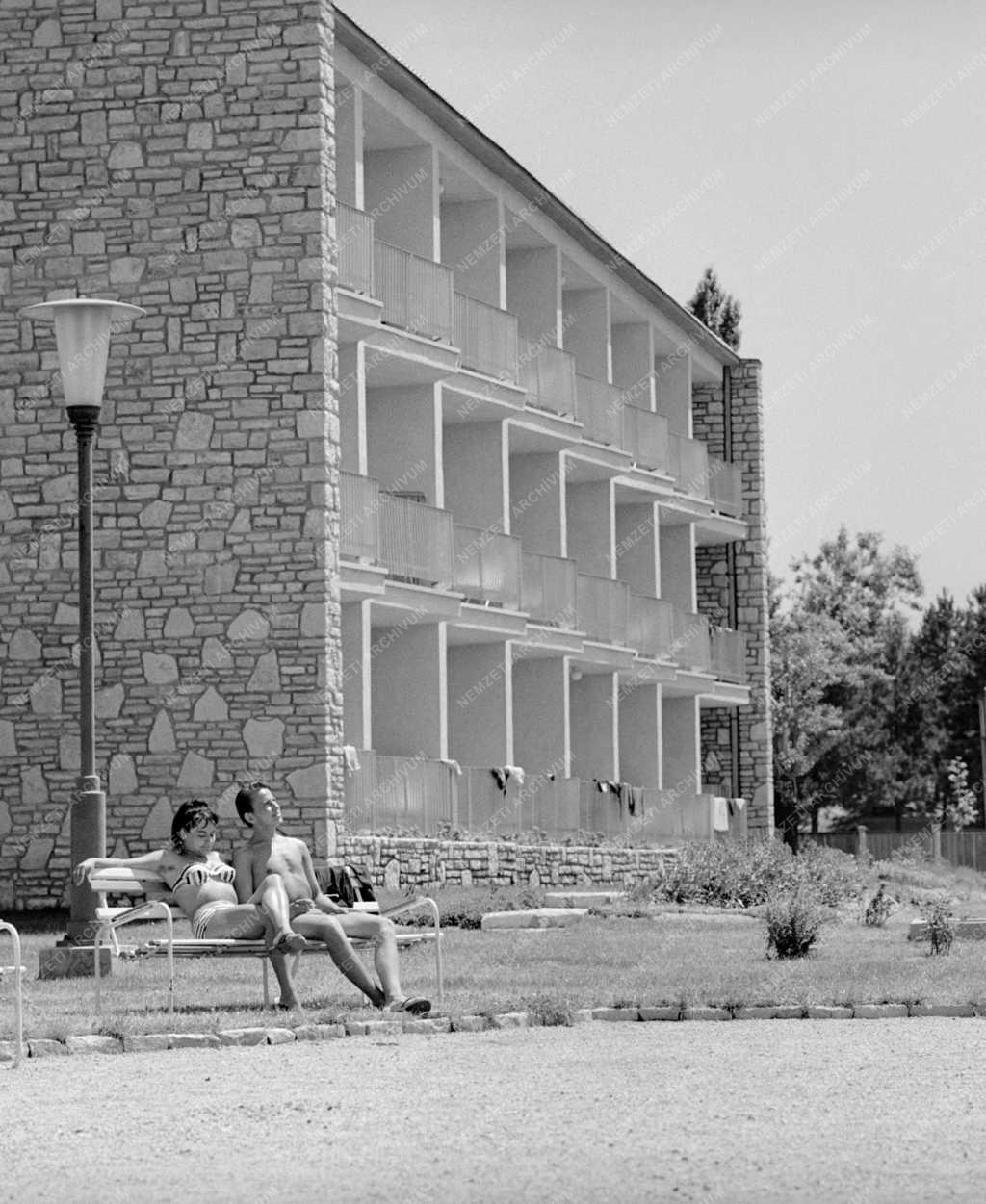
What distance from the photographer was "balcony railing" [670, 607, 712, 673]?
45.2m

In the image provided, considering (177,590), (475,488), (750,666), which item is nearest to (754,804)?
(750,666)

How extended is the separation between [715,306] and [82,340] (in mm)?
52668

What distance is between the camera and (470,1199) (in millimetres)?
7758

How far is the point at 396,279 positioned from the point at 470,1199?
2578 cm

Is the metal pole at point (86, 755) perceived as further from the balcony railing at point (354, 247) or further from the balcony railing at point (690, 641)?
the balcony railing at point (690, 641)

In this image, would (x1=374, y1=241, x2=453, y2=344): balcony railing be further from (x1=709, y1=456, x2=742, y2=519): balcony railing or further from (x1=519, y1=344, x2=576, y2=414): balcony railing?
(x1=709, y1=456, x2=742, y2=519): balcony railing

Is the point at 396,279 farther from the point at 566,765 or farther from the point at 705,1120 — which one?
the point at 705,1120

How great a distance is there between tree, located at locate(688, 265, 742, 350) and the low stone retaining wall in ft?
99.8

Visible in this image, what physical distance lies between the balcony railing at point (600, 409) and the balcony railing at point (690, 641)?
3847mm

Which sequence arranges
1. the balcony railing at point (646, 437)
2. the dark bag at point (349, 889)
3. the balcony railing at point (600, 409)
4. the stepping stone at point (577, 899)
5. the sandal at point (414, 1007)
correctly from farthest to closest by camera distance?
1. the balcony railing at point (646, 437)
2. the balcony railing at point (600, 409)
3. the stepping stone at point (577, 899)
4. the dark bag at point (349, 889)
5. the sandal at point (414, 1007)

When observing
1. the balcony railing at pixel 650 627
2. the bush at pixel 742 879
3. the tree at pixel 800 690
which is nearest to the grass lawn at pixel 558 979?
the bush at pixel 742 879

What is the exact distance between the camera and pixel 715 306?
69938 mm

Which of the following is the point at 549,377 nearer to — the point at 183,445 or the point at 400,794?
the point at 400,794

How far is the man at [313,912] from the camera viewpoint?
46.8ft
